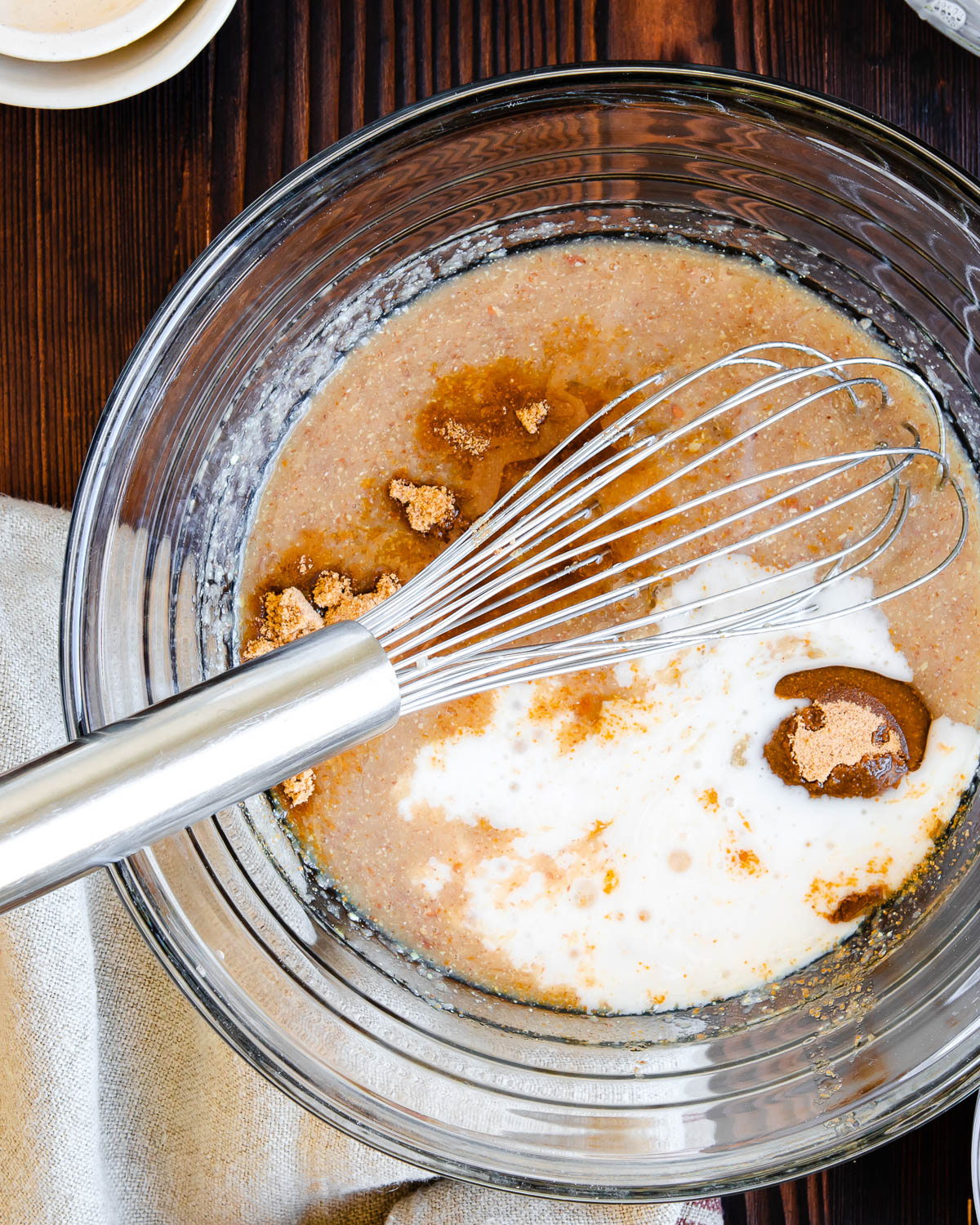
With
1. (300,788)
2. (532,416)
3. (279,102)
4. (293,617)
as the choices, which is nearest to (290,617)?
(293,617)

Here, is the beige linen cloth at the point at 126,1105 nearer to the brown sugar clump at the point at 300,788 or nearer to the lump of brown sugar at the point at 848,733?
the brown sugar clump at the point at 300,788

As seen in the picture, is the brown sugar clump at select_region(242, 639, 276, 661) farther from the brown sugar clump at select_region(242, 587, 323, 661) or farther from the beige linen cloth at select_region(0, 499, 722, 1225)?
the beige linen cloth at select_region(0, 499, 722, 1225)

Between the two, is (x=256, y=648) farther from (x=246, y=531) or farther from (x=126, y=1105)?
(x=126, y=1105)

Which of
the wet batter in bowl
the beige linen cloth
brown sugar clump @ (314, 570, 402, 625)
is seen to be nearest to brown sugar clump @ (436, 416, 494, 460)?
the wet batter in bowl

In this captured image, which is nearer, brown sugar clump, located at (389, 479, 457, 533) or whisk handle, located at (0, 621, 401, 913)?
whisk handle, located at (0, 621, 401, 913)

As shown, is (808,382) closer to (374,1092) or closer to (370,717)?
(370,717)

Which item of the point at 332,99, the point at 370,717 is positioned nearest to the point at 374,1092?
the point at 370,717
